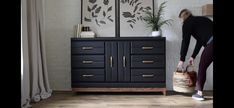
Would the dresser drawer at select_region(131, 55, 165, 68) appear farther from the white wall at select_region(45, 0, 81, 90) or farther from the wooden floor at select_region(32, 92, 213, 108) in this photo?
the white wall at select_region(45, 0, 81, 90)

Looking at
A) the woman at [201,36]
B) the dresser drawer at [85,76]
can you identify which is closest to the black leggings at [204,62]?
the woman at [201,36]

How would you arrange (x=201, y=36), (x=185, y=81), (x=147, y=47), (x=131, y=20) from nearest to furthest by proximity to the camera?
(x=201, y=36) → (x=185, y=81) → (x=147, y=47) → (x=131, y=20)

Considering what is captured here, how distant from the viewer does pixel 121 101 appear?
134 inches

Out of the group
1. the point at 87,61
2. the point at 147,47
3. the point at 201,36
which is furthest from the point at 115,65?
the point at 201,36

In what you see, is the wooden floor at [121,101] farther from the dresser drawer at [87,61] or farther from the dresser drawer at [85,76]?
the dresser drawer at [87,61]

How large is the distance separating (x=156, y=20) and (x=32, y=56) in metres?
1.76

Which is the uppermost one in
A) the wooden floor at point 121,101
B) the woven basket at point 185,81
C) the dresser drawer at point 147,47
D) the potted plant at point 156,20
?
the potted plant at point 156,20

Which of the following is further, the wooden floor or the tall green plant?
the tall green plant

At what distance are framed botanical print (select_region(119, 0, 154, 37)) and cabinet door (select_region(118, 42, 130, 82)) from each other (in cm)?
42

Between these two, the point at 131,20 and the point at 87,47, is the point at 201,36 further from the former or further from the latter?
the point at 87,47

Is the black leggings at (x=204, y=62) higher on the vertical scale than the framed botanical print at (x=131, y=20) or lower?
lower

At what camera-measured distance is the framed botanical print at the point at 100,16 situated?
4.21 m

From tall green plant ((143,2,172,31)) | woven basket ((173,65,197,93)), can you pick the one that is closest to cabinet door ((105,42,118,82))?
tall green plant ((143,2,172,31))

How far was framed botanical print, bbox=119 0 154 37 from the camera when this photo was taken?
165 inches
